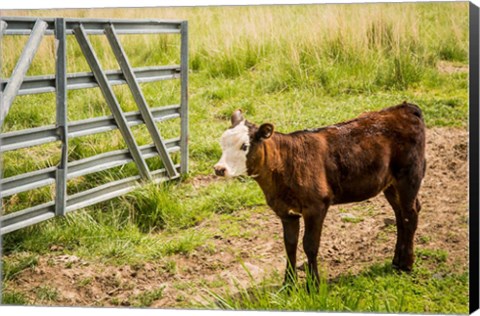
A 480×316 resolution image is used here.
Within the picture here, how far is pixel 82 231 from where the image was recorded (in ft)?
17.5

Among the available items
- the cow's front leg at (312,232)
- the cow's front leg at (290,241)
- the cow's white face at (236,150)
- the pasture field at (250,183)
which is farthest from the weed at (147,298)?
the cow's white face at (236,150)

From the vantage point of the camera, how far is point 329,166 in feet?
15.2

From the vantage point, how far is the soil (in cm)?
477

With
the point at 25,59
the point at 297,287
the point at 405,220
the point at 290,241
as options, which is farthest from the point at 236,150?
the point at 25,59

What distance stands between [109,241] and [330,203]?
1.44m

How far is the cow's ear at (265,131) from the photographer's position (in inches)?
174

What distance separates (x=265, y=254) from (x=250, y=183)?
439 mm

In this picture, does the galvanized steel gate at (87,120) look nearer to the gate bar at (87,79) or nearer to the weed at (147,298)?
the gate bar at (87,79)

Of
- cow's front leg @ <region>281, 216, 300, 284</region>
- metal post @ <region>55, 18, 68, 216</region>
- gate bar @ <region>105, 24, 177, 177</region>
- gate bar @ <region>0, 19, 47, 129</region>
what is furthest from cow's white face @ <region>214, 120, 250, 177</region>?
gate bar @ <region>0, 19, 47, 129</region>

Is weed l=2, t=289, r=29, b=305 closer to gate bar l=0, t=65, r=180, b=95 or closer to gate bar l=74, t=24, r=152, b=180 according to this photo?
gate bar l=74, t=24, r=152, b=180

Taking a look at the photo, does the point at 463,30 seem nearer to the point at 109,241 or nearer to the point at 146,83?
the point at 146,83

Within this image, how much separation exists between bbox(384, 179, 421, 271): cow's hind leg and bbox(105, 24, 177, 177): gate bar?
1476 mm

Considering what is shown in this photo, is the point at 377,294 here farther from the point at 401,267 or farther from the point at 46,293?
the point at 46,293

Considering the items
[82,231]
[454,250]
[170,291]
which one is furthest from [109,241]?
[454,250]
